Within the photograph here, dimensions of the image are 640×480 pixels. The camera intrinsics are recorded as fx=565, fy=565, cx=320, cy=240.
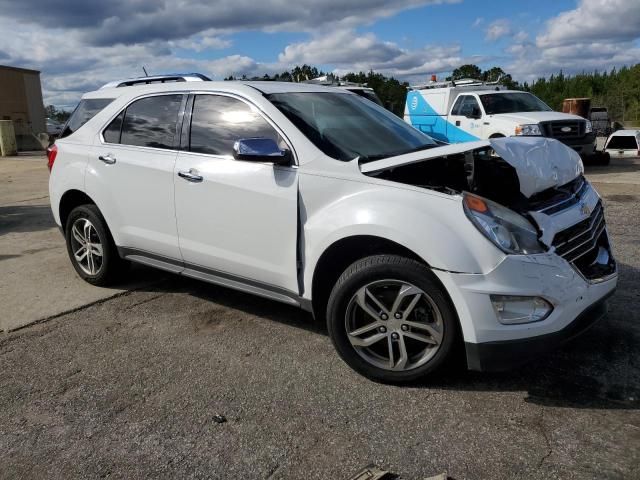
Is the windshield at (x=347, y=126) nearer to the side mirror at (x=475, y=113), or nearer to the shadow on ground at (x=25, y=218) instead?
the shadow on ground at (x=25, y=218)

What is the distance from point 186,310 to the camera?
4.58 meters

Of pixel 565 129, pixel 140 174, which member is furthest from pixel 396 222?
pixel 565 129

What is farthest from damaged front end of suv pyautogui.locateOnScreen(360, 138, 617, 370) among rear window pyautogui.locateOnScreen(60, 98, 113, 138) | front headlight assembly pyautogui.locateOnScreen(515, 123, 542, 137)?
front headlight assembly pyautogui.locateOnScreen(515, 123, 542, 137)

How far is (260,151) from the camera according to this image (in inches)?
138

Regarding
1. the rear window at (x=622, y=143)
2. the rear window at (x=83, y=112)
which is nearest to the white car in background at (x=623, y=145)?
the rear window at (x=622, y=143)

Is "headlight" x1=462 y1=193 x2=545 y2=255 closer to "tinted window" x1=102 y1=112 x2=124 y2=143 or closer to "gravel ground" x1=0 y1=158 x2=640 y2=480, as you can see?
"gravel ground" x1=0 y1=158 x2=640 y2=480

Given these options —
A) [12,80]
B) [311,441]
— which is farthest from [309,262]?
[12,80]

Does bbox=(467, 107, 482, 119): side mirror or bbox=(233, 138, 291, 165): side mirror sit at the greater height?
bbox=(233, 138, 291, 165): side mirror

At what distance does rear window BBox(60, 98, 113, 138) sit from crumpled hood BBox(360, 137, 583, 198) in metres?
2.91

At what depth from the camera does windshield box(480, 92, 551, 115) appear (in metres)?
14.0

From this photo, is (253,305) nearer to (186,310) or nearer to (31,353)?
(186,310)

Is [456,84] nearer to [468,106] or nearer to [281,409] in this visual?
[468,106]

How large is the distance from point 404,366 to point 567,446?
92 centimetres

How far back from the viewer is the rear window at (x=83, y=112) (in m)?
5.09
